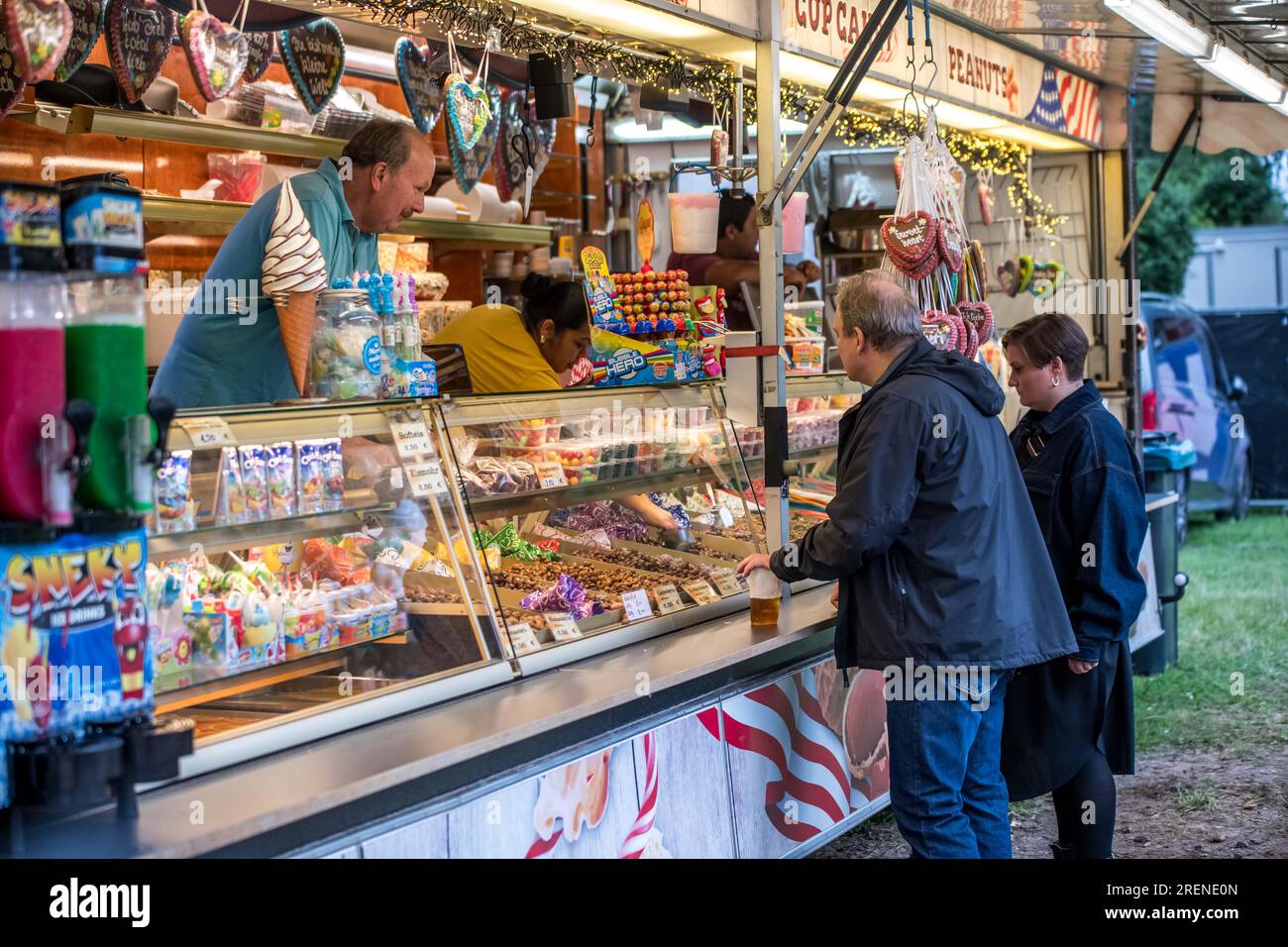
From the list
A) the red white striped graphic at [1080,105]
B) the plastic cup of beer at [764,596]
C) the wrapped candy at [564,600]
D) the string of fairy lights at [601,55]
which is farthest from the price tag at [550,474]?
the red white striped graphic at [1080,105]

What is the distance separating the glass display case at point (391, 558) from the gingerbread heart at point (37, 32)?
0.94 metres

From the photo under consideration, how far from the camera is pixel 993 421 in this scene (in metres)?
3.77

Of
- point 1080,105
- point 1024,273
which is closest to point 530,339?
point 1024,273

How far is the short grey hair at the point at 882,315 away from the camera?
12.3 feet

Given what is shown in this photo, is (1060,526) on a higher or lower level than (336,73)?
lower

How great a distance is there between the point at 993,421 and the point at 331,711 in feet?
6.41

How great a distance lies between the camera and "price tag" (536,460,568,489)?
3973mm

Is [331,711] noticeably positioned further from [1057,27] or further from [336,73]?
[1057,27]

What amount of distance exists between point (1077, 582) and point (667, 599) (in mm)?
1238

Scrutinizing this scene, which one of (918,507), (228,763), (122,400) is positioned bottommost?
(228,763)

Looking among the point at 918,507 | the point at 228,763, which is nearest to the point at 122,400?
the point at 228,763

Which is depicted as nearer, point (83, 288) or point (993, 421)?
point (83, 288)

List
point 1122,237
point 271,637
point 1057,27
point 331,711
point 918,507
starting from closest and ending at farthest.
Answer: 1. point 331,711
2. point 271,637
3. point 918,507
4. point 1057,27
5. point 1122,237

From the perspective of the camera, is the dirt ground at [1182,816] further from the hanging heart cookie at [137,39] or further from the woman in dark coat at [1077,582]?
the hanging heart cookie at [137,39]
